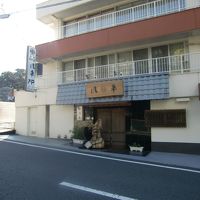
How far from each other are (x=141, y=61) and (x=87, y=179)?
951 cm

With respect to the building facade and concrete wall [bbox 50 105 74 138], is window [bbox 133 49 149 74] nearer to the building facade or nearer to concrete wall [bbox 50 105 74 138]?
the building facade

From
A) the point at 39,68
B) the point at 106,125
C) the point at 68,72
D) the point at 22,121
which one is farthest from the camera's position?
the point at 22,121

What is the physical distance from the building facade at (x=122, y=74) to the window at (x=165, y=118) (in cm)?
5

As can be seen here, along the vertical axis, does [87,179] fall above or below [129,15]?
below

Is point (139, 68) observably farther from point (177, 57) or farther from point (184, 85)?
Result: point (184, 85)

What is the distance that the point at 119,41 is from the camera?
16.0 m

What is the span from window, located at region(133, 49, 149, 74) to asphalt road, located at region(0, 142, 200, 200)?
6.62 meters

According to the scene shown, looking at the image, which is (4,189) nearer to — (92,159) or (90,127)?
(92,159)

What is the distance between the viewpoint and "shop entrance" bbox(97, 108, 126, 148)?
16.6 metres

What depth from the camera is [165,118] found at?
14.0 metres

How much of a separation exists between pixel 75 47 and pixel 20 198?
12.7m

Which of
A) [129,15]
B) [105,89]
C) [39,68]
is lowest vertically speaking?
[105,89]

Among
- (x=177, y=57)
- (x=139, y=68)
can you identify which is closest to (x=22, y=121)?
(x=139, y=68)

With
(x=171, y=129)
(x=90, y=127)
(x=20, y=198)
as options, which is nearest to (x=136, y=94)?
(x=171, y=129)
